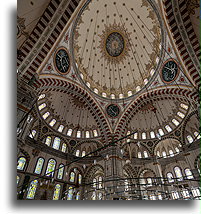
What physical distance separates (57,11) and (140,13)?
8.71 m

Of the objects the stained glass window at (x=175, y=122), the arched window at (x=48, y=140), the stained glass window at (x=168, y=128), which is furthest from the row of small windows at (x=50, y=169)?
the stained glass window at (x=175, y=122)

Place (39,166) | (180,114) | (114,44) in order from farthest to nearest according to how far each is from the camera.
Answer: (114,44)
(180,114)
(39,166)

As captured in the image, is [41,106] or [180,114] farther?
[180,114]

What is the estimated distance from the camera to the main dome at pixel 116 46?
41.1ft

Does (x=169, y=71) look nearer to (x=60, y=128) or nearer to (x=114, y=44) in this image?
(x=114, y=44)

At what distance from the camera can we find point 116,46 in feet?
49.0

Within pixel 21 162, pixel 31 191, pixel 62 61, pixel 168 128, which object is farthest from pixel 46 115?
pixel 168 128

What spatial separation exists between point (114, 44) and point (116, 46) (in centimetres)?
28

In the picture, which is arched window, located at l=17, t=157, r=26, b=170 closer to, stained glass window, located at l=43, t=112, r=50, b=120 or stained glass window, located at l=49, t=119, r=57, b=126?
stained glass window, located at l=49, t=119, r=57, b=126

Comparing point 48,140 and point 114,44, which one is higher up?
point 114,44

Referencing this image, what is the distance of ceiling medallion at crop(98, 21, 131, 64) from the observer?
14.1 m

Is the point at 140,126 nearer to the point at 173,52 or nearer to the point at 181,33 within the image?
the point at 173,52

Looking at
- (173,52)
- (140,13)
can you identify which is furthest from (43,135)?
(140,13)

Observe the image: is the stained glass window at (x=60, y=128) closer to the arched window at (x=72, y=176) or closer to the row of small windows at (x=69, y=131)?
the row of small windows at (x=69, y=131)
